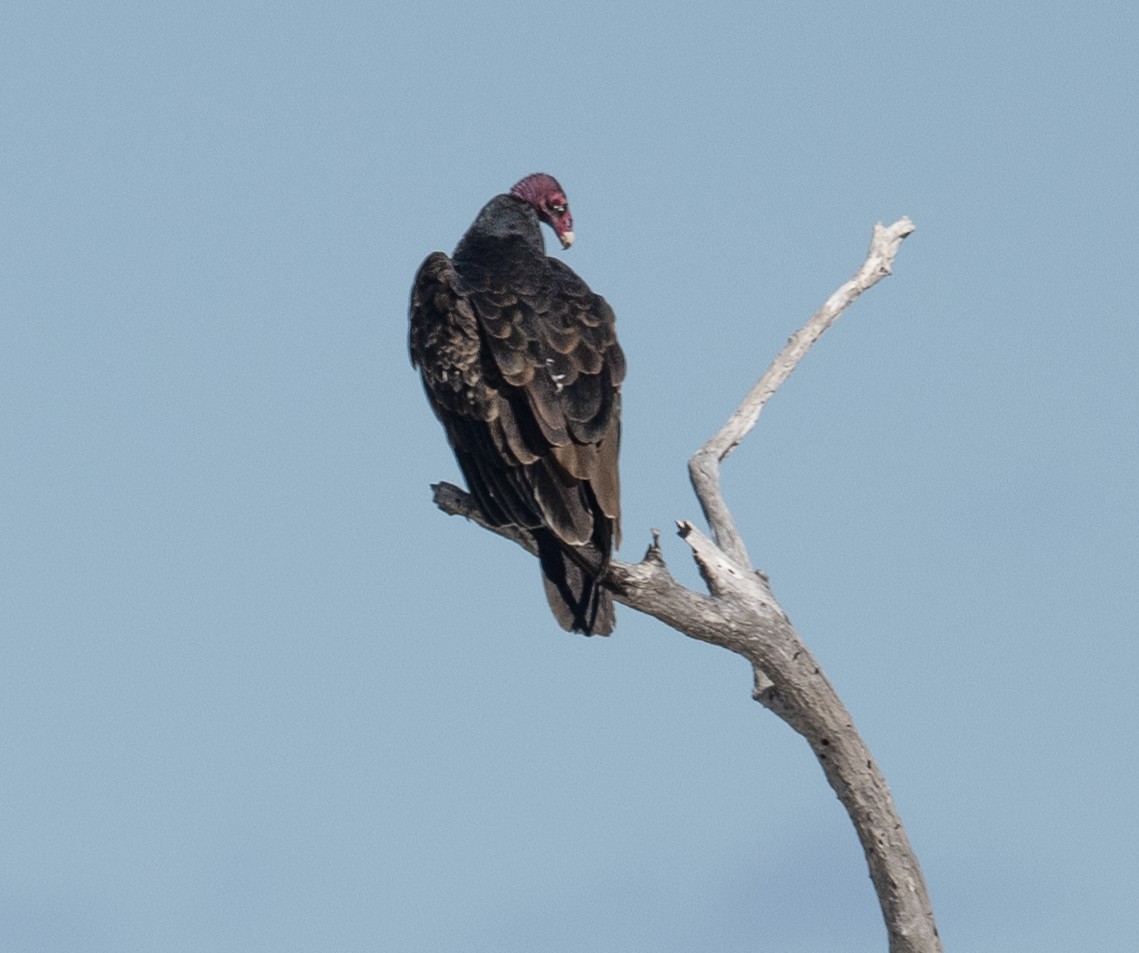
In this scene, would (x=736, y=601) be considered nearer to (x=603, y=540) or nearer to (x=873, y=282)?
(x=603, y=540)

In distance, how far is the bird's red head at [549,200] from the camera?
8031 mm

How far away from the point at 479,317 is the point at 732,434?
0.95 meters

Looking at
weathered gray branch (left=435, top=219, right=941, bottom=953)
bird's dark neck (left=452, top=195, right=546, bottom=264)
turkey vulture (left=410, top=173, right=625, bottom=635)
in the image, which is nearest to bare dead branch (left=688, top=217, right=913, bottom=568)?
weathered gray branch (left=435, top=219, right=941, bottom=953)

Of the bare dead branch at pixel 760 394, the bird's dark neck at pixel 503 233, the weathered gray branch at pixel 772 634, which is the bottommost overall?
the weathered gray branch at pixel 772 634

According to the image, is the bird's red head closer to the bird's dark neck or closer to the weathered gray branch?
the bird's dark neck

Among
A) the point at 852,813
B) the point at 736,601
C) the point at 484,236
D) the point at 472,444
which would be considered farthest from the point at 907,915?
the point at 484,236

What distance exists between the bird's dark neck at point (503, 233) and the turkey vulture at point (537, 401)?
19 centimetres

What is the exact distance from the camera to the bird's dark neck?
7496 millimetres

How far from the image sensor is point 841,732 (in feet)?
21.5

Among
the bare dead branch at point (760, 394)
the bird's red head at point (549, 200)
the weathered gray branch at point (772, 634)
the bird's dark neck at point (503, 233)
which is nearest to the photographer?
the weathered gray branch at point (772, 634)

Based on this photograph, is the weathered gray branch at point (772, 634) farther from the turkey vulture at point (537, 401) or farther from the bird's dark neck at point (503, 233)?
the bird's dark neck at point (503, 233)

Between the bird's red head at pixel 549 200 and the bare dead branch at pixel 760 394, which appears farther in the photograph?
the bird's red head at pixel 549 200

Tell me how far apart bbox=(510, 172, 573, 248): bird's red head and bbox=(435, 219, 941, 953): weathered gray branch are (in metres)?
1.47

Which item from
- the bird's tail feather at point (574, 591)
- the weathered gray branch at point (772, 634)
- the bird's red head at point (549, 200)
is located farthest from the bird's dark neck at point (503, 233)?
the bird's tail feather at point (574, 591)
